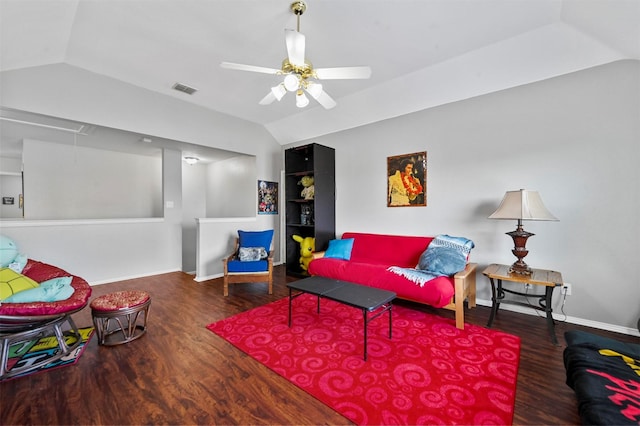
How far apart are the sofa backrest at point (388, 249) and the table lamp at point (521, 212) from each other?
101 centimetres

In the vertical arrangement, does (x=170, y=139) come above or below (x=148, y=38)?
below

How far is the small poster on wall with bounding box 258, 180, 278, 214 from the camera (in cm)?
525

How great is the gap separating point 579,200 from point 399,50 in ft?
8.13

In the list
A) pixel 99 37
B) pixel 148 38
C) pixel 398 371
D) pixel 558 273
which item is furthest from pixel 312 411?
pixel 99 37

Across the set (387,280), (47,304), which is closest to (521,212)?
(387,280)

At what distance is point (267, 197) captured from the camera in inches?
211

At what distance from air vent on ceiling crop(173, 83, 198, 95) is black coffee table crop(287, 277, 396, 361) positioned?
319 centimetres

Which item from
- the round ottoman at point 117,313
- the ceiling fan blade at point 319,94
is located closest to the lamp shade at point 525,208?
the ceiling fan blade at point 319,94

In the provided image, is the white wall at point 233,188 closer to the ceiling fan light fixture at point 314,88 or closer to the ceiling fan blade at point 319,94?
the ceiling fan blade at point 319,94

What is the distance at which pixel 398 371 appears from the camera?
1872 millimetres

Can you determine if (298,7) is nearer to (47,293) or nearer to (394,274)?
(394,274)

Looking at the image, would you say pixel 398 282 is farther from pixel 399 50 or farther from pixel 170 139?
pixel 170 139

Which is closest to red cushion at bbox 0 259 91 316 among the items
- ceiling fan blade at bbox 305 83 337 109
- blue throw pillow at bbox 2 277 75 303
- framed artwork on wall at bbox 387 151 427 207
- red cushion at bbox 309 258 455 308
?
blue throw pillow at bbox 2 277 75 303

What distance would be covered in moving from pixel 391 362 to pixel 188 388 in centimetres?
150
